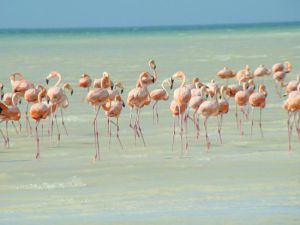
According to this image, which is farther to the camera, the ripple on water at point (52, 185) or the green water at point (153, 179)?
the ripple on water at point (52, 185)

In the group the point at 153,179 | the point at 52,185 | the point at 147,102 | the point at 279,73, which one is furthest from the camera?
the point at 279,73

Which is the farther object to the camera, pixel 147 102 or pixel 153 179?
pixel 147 102

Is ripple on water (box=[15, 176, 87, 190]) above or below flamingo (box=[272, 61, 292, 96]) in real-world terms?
below

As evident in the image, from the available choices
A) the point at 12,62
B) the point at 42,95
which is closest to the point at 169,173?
the point at 42,95

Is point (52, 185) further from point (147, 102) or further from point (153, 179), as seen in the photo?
point (147, 102)

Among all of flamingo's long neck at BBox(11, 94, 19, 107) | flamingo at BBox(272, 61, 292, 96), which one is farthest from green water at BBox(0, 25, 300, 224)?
flamingo at BBox(272, 61, 292, 96)

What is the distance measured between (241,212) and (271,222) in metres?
0.34

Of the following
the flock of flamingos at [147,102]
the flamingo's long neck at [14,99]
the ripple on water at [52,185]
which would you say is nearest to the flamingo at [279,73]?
the flock of flamingos at [147,102]

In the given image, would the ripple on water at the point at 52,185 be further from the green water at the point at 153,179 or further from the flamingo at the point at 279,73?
the flamingo at the point at 279,73

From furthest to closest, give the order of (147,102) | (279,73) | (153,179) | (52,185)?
(279,73)
(147,102)
(153,179)
(52,185)

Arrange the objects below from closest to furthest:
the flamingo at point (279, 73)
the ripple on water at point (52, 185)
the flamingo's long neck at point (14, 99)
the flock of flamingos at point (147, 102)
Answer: the ripple on water at point (52, 185)
the flock of flamingos at point (147, 102)
the flamingo's long neck at point (14, 99)
the flamingo at point (279, 73)

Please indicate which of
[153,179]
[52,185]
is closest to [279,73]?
[153,179]

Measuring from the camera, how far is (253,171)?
27.1ft

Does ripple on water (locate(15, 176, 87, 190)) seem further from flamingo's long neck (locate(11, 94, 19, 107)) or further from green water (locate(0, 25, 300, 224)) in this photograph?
flamingo's long neck (locate(11, 94, 19, 107))
